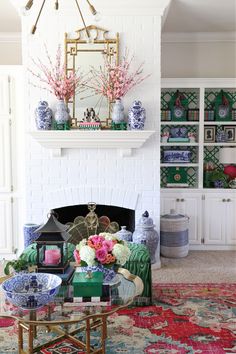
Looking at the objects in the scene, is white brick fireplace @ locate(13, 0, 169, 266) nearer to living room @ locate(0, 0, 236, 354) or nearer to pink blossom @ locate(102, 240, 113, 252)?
living room @ locate(0, 0, 236, 354)

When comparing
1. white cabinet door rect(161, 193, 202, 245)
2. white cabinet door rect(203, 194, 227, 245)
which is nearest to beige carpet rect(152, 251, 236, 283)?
white cabinet door rect(203, 194, 227, 245)

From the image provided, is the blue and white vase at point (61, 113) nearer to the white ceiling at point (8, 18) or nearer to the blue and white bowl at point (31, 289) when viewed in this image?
the white ceiling at point (8, 18)

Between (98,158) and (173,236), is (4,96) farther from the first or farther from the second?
(173,236)

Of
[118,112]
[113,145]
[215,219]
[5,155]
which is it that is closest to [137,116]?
[118,112]

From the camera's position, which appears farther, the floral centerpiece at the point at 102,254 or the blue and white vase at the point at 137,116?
the blue and white vase at the point at 137,116

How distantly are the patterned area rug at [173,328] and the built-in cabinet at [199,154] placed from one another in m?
1.58

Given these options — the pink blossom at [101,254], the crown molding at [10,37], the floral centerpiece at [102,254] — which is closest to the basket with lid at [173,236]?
the floral centerpiece at [102,254]

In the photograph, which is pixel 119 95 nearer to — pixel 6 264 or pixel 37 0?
pixel 37 0

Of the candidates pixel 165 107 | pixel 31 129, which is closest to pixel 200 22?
pixel 165 107

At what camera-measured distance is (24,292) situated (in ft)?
8.97

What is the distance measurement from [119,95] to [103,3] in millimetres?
967

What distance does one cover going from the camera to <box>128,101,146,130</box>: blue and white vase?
4.62m

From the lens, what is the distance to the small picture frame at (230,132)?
5.89m

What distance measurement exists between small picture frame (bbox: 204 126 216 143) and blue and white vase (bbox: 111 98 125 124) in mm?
1684
